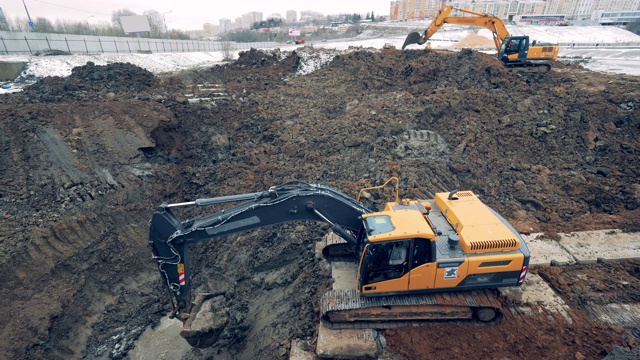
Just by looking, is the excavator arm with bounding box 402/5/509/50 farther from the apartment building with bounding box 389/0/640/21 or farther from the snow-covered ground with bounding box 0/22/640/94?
the apartment building with bounding box 389/0/640/21

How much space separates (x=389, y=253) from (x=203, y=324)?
3.70 meters

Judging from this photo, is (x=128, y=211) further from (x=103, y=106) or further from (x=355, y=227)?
(x=355, y=227)

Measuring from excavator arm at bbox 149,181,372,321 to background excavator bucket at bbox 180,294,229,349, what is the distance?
77 cm

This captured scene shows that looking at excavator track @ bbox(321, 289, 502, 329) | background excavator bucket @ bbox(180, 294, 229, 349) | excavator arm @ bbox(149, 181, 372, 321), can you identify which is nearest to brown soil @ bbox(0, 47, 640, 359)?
excavator track @ bbox(321, 289, 502, 329)

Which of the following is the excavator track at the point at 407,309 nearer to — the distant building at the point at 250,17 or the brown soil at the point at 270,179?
the brown soil at the point at 270,179

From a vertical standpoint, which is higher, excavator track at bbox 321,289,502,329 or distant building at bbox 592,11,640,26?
distant building at bbox 592,11,640,26

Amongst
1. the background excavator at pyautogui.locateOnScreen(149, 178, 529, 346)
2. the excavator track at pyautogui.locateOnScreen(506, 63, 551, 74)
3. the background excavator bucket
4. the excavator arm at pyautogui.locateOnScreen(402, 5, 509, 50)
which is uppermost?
the excavator arm at pyautogui.locateOnScreen(402, 5, 509, 50)

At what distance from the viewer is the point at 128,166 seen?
36.9 feet

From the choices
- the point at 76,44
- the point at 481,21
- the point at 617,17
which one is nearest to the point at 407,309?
the point at 481,21

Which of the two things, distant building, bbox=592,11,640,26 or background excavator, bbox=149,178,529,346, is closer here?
background excavator, bbox=149,178,529,346

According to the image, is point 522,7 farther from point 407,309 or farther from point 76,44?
point 407,309

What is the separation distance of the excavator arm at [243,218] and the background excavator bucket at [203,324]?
30.2 inches

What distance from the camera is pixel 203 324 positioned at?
650cm

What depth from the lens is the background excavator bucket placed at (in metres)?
6.34
